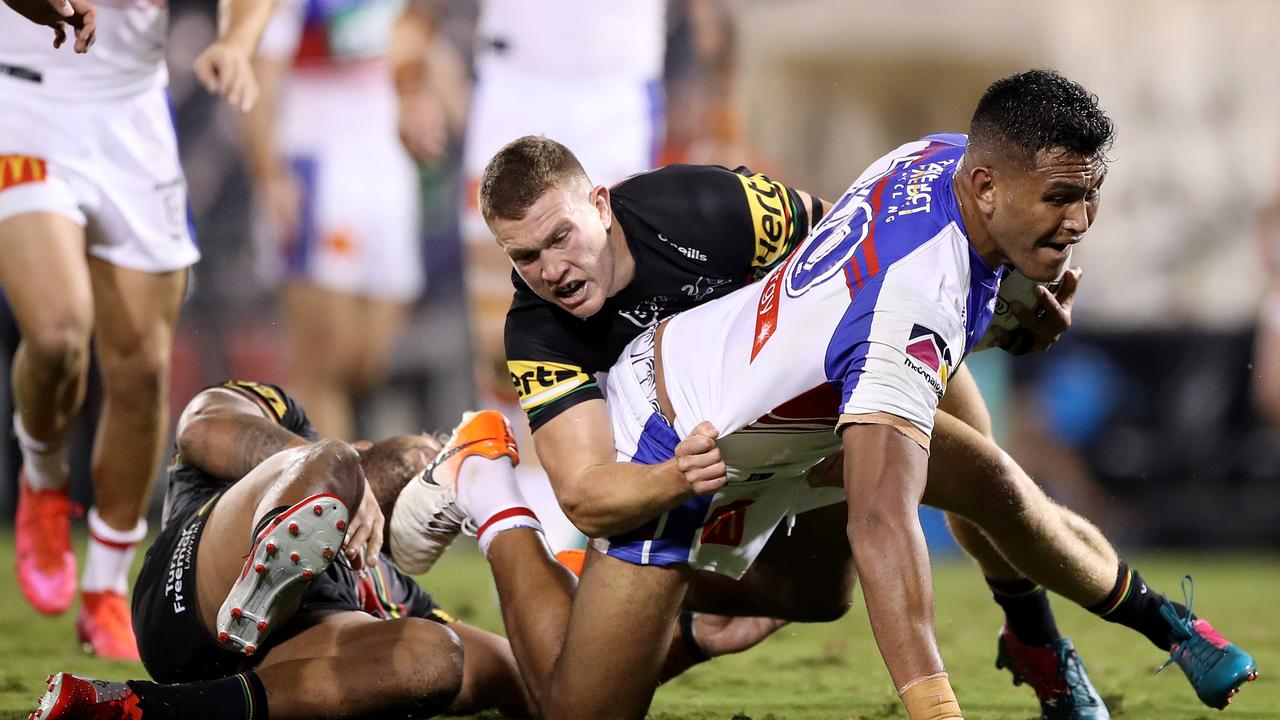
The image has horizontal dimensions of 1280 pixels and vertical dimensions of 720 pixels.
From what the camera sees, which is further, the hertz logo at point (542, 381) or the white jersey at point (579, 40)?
the white jersey at point (579, 40)

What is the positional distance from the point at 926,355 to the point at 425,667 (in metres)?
1.38

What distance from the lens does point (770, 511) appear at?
3.71 m

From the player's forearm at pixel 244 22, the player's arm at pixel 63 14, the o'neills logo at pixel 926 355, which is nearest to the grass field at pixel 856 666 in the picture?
the o'neills logo at pixel 926 355

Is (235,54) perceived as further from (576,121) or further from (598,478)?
(598,478)

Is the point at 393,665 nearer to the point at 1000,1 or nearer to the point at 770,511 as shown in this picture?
the point at 770,511

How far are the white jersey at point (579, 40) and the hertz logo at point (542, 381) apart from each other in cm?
339

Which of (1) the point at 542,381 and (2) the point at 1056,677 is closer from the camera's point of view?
(1) the point at 542,381

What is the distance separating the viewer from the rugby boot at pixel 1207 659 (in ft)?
11.3

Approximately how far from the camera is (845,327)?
3.00 metres

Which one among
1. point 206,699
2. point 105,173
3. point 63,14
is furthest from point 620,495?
point 105,173

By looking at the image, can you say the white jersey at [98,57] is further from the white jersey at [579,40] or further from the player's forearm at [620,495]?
the player's forearm at [620,495]

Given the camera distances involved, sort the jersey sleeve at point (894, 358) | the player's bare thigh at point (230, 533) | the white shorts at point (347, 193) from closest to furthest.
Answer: the jersey sleeve at point (894, 358)
the player's bare thigh at point (230, 533)
the white shorts at point (347, 193)

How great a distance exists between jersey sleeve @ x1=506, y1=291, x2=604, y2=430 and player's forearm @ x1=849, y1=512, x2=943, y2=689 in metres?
1.12

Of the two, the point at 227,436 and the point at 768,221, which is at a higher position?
the point at 768,221
